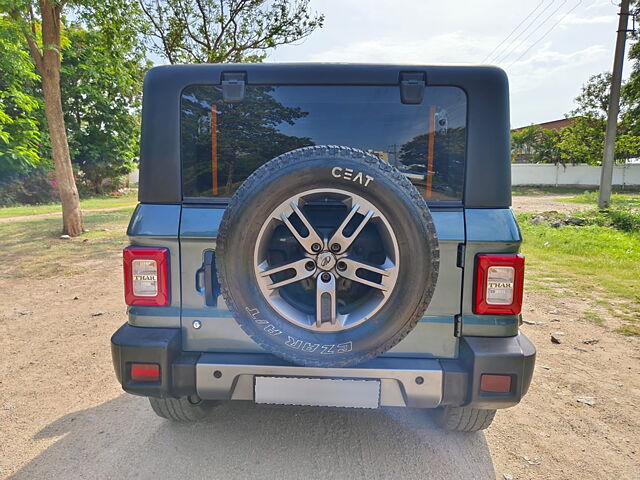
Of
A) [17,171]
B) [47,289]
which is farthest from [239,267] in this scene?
[17,171]

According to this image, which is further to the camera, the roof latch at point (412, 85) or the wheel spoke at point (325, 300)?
the roof latch at point (412, 85)

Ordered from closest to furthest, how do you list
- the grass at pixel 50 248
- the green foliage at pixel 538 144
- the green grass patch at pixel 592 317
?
the green grass patch at pixel 592 317
the grass at pixel 50 248
the green foliage at pixel 538 144

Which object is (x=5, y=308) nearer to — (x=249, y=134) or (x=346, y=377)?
(x=249, y=134)

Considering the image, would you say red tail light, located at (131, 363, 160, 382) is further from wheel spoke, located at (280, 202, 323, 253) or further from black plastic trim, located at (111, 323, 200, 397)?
wheel spoke, located at (280, 202, 323, 253)

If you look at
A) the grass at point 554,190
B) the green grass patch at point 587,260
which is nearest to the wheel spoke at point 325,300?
the green grass patch at point 587,260

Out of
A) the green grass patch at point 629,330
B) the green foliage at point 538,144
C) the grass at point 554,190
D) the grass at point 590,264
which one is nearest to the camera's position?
the green grass patch at point 629,330

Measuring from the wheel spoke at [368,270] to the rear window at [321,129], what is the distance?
1.63 feet

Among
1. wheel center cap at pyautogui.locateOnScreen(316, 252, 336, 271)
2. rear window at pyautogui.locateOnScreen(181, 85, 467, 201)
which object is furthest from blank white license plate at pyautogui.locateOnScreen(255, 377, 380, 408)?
rear window at pyautogui.locateOnScreen(181, 85, 467, 201)

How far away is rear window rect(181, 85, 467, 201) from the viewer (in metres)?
2.21

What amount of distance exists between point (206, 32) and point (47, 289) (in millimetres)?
9724

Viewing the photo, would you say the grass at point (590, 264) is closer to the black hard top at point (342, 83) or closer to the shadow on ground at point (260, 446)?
the shadow on ground at point (260, 446)

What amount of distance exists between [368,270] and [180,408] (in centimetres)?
150

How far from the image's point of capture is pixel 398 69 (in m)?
2.17

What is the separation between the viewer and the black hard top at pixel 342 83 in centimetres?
215
